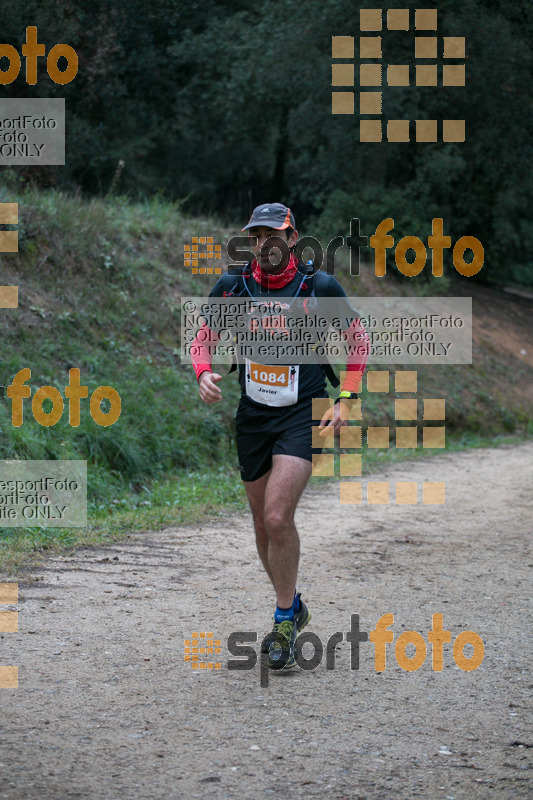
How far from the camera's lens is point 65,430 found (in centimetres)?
944

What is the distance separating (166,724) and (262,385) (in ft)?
5.73

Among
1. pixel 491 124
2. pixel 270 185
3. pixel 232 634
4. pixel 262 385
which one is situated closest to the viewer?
pixel 262 385

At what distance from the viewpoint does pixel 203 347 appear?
493 cm

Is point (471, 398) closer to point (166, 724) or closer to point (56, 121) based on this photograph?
point (56, 121)

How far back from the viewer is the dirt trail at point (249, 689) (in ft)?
10.9

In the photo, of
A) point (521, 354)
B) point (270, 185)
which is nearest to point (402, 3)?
point (270, 185)

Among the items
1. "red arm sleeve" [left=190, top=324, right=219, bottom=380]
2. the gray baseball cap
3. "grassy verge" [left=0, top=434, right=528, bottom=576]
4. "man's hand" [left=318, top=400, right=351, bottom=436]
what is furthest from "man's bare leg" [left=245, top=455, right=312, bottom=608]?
"grassy verge" [left=0, top=434, right=528, bottom=576]

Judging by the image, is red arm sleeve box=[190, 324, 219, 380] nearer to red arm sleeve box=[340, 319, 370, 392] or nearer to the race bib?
the race bib

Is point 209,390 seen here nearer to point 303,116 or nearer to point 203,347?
point 203,347

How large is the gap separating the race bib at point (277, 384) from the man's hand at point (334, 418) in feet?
0.67

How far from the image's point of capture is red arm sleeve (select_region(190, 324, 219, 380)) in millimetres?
4871

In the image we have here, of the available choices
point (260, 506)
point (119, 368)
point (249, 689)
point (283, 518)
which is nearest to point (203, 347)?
point (260, 506)

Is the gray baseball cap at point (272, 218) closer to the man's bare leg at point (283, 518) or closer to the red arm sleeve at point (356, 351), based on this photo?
the red arm sleeve at point (356, 351)

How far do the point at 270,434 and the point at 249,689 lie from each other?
1265 mm
